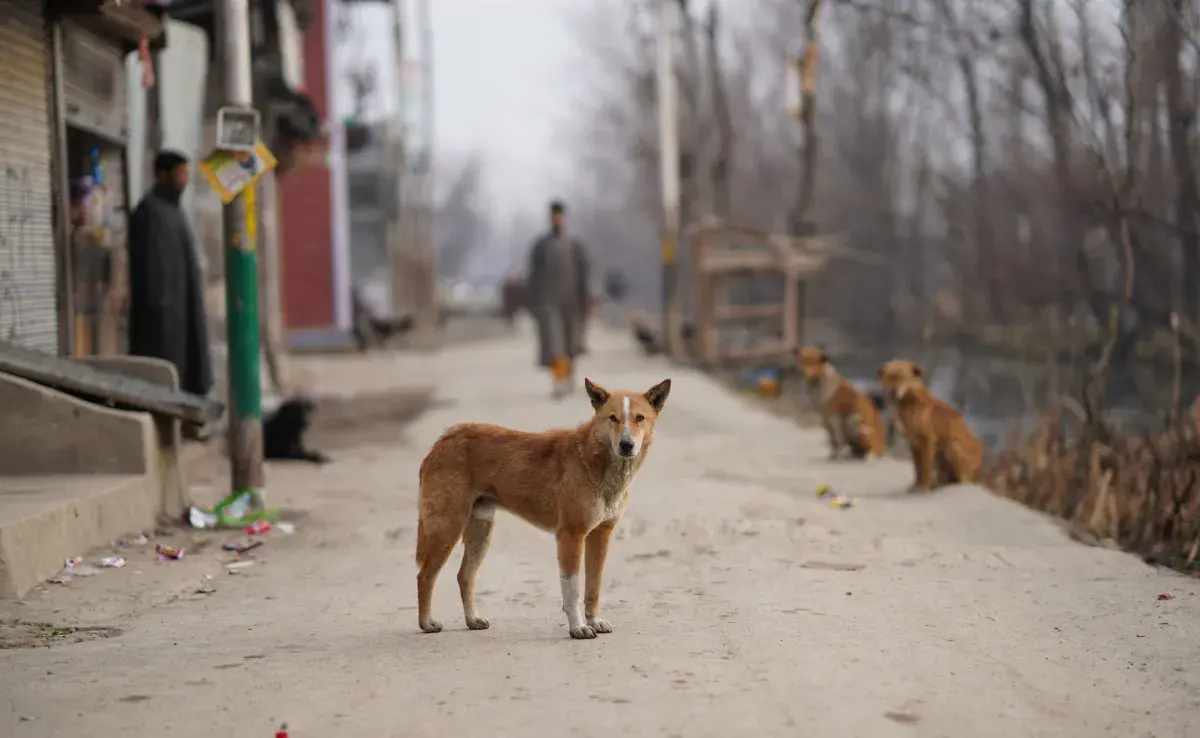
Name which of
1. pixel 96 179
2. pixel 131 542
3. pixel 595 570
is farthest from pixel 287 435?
pixel 595 570

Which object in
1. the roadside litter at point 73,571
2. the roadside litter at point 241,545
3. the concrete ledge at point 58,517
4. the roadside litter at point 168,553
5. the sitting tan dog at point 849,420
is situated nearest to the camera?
the concrete ledge at point 58,517

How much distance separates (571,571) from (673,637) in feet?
1.87

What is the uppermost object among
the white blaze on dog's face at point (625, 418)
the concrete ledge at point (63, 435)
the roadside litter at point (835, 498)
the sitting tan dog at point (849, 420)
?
the white blaze on dog's face at point (625, 418)

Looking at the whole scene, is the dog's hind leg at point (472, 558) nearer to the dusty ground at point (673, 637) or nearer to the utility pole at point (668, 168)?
the dusty ground at point (673, 637)

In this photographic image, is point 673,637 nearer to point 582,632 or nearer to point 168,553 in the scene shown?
point 582,632

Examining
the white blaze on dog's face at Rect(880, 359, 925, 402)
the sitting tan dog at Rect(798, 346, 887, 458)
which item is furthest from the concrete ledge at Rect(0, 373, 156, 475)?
the sitting tan dog at Rect(798, 346, 887, 458)

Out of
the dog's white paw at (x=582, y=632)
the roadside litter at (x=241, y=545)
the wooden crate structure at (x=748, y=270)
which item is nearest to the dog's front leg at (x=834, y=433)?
the roadside litter at (x=241, y=545)

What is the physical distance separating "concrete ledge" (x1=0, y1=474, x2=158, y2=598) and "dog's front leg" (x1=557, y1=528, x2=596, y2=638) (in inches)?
107

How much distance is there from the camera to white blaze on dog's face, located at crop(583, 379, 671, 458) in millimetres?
5965

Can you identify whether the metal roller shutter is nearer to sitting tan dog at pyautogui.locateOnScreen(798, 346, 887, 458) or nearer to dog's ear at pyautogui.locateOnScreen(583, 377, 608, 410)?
dog's ear at pyautogui.locateOnScreen(583, 377, 608, 410)

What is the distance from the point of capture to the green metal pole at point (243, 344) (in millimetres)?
9797

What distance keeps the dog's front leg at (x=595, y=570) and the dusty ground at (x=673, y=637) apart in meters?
0.12

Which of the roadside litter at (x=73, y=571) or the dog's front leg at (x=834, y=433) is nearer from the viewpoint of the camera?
the roadside litter at (x=73, y=571)

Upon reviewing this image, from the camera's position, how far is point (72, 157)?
12.8 meters
